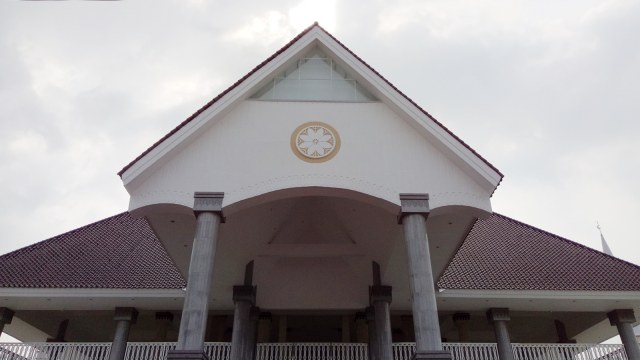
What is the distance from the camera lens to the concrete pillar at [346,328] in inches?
850

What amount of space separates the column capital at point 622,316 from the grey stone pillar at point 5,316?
2505 cm

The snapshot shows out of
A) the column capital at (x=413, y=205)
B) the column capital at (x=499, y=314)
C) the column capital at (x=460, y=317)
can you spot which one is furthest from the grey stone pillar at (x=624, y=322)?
the column capital at (x=413, y=205)

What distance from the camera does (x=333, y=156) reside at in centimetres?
1434

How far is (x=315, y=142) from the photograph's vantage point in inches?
573

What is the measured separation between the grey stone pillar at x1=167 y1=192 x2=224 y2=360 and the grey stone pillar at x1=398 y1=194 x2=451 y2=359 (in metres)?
4.89

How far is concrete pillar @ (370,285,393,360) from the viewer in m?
17.7

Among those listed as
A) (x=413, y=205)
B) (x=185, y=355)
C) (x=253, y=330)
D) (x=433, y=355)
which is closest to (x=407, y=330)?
(x=253, y=330)

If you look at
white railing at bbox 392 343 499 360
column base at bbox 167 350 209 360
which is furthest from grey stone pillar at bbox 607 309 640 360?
column base at bbox 167 350 209 360

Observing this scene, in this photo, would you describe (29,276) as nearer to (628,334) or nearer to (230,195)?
(230,195)

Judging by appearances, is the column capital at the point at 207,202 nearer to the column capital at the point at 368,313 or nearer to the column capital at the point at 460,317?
the column capital at the point at 368,313

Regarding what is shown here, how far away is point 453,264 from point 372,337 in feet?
18.7

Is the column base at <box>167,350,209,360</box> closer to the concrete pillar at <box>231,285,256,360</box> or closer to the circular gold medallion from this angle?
the circular gold medallion

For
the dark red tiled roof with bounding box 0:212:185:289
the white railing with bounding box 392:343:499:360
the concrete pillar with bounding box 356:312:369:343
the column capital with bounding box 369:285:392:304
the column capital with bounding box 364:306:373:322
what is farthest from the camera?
the concrete pillar with bounding box 356:312:369:343

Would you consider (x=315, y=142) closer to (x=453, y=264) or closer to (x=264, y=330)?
(x=264, y=330)
